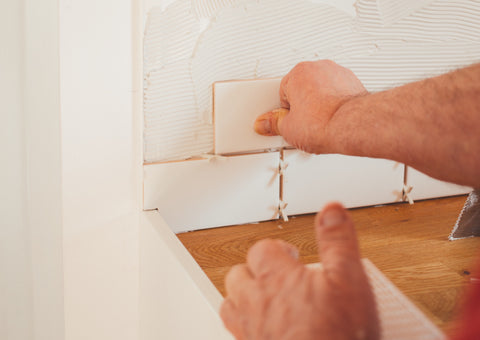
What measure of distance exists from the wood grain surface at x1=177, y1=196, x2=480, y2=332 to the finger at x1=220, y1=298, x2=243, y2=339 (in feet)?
0.84

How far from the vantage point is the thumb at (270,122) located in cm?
100

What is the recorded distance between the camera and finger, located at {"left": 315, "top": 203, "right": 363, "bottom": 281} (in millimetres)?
526

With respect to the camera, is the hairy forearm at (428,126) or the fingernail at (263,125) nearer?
the hairy forearm at (428,126)

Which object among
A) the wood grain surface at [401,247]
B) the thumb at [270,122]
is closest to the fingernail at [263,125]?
the thumb at [270,122]

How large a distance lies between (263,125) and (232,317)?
0.49 metres

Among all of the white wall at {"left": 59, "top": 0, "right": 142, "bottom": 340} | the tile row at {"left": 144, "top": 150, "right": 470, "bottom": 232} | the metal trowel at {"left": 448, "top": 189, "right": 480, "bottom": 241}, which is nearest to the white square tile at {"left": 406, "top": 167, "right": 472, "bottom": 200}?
the tile row at {"left": 144, "top": 150, "right": 470, "bottom": 232}

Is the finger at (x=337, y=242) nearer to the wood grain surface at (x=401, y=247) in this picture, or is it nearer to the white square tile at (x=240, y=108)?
the wood grain surface at (x=401, y=247)

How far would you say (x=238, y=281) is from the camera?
0.58 metres

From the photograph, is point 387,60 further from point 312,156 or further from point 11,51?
point 11,51

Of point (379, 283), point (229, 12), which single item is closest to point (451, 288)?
point (379, 283)

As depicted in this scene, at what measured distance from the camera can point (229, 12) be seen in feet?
3.21

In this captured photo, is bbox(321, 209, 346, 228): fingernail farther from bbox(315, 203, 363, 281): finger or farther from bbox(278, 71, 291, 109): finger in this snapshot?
bbox(278, 71, 291, 109): finger

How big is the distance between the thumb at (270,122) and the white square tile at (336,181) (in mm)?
68

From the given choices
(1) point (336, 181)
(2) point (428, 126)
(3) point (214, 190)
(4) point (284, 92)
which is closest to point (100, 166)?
(3) point (214, 190)
